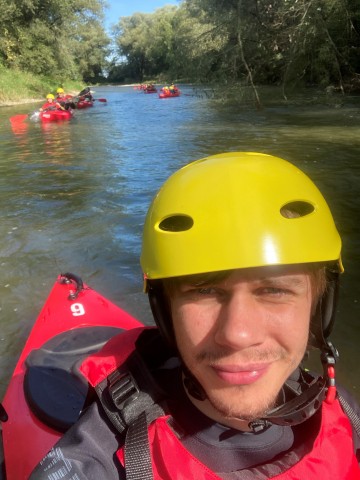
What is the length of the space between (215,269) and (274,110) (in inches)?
591

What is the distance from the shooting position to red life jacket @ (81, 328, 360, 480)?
1147mm

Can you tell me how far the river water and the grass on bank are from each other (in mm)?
9869

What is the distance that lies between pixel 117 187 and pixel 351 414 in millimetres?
6338

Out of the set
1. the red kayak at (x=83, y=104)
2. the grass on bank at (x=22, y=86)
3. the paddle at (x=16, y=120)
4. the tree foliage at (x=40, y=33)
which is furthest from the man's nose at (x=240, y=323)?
the tree foliage at (x=40, y=33)

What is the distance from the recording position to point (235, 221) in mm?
1181

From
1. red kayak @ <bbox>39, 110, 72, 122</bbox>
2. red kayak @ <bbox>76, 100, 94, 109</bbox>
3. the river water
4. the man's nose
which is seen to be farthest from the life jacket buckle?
red kayak @ <bbox>76, 100, 94, 109</bbox>

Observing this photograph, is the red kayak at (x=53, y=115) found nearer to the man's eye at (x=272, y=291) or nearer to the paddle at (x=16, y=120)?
the paddle at (x=16, y=120)

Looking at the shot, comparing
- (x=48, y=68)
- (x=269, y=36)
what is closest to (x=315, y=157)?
(x=269, y=36)

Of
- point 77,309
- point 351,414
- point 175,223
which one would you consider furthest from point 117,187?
point 351,414

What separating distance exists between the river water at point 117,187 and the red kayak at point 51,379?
693mm

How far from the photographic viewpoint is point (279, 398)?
1436 mm

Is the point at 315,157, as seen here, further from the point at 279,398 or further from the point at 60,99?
the point at 60,99

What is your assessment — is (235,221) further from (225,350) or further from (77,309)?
(77,309)

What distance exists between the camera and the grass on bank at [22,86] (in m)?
24.2
